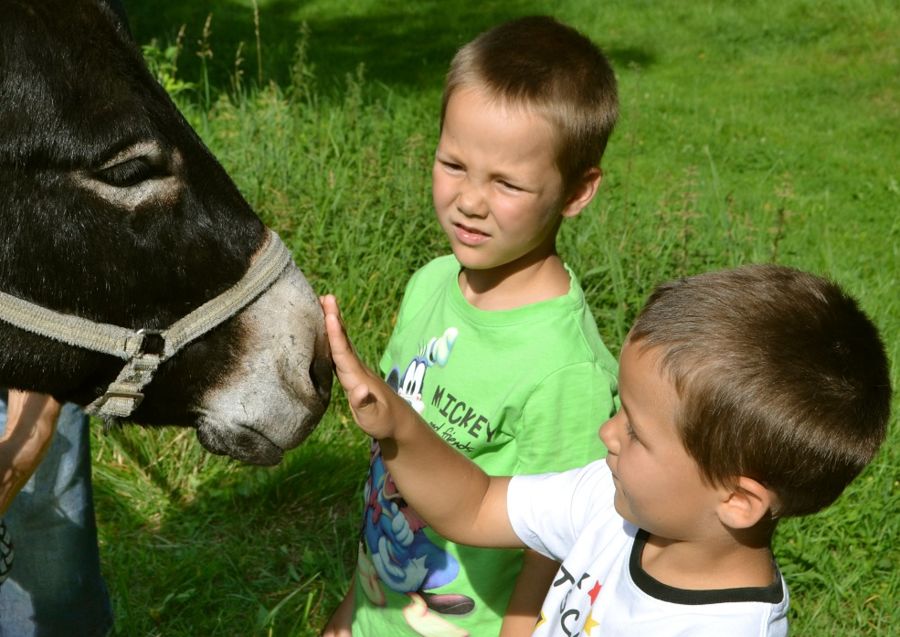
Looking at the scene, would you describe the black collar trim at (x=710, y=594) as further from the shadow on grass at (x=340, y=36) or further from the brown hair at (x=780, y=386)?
the shadow on grass at (x=340, y=36)

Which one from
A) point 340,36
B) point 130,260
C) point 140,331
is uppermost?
point 130,260

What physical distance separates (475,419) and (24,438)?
0.90m

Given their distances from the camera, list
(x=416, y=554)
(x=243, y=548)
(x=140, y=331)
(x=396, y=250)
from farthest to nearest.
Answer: (x=396, y=250), (x=243, y=548), (x=416, y=554), (x=140, y=331)

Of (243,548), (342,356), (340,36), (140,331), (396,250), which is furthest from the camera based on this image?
(340,36)

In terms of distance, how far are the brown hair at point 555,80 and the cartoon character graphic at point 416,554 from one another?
0.42 metres

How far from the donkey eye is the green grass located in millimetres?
1389

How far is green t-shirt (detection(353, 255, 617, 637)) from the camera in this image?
188 centimetres

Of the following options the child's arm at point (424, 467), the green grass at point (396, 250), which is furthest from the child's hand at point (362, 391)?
the green grass at point (396, 250)

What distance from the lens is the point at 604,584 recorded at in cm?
164

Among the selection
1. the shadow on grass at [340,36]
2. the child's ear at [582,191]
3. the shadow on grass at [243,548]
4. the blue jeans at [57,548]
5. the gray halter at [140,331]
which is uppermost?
the child's ear at [582,191]

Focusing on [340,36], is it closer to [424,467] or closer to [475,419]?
[475,419]

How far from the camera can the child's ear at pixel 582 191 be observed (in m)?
2.09

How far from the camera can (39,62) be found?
176cm

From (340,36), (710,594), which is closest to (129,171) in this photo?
(710,594)
